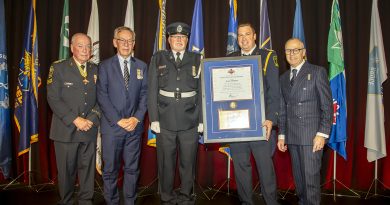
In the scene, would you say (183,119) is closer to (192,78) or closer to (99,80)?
(192,78)

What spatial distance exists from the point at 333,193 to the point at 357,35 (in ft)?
6.97

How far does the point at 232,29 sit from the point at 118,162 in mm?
2201

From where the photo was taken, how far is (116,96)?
124 inches

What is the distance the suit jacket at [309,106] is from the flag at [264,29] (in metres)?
1.16

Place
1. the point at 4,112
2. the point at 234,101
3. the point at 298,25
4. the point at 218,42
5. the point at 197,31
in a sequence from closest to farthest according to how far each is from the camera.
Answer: the point at 234,101 → the point at 298,25 → the point at 197,31 → the point at 4,112 → the point at 218,42

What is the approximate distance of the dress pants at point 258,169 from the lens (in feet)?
9.87

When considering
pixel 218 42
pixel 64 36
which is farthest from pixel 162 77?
pixel 64 36

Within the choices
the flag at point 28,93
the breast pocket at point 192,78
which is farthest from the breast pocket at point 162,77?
the flag at point 28,93

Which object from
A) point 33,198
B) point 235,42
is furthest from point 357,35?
point 33,198

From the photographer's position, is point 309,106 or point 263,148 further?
point 263,148

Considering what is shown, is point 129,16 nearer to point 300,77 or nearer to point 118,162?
point 118,162

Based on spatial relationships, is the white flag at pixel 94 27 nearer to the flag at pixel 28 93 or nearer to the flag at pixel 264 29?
the flag at pixel 28 93

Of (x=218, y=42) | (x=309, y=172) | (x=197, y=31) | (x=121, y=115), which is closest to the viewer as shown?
(x=309, y=172)

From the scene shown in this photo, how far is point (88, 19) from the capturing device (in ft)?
15.1
